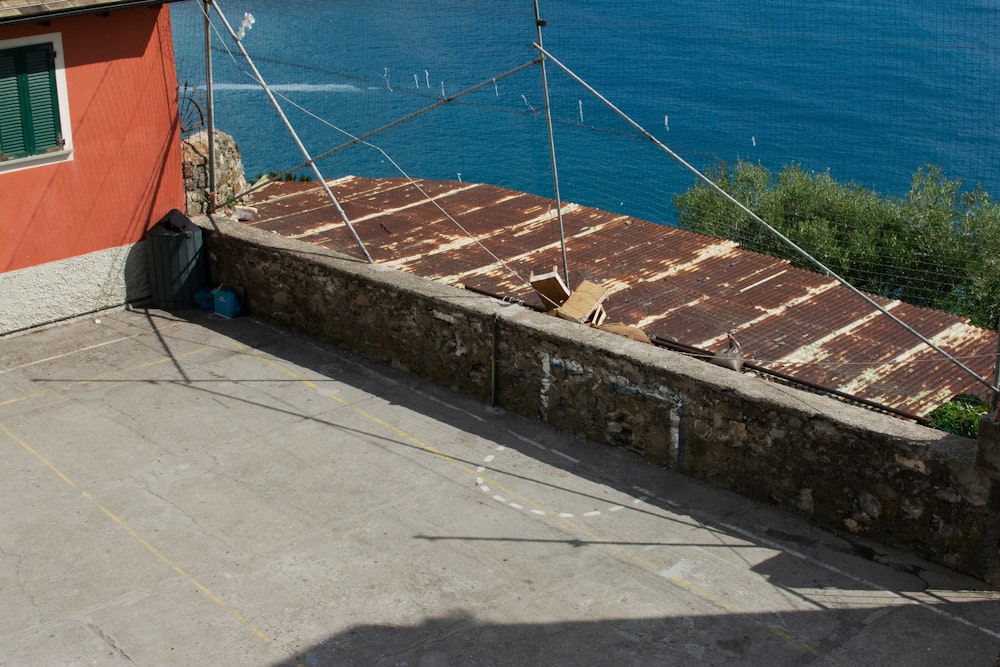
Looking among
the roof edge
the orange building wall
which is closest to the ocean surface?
the orange building wall

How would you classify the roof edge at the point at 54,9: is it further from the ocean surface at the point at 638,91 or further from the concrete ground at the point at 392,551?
the ocean surface at the point at 638,91

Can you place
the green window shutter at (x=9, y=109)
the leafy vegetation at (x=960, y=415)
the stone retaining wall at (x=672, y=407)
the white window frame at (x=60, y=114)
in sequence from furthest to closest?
the white window frame at (x=60, y=114) < the green window shutter at (x=9, y=109) < the leafy vegetation at (x=960, y=415) < the stone retaining wall at (x=672, y=407)

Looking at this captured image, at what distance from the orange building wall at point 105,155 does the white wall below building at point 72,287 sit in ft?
0.39

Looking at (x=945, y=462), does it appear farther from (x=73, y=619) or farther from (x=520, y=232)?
(x=520, y=232)

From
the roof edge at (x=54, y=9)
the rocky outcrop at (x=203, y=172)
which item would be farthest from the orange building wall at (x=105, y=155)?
the roof edge at (x=54, y=9)

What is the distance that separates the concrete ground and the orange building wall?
2.08 m

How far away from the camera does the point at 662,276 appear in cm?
1309

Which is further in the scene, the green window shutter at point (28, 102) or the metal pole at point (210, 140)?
the metal pole at point (210, 140)

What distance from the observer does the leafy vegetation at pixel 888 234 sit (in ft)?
69.0

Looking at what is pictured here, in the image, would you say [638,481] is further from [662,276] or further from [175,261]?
[175,261]

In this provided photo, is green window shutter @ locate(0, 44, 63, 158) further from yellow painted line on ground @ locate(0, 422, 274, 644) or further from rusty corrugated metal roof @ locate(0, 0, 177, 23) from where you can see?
yellow painted line on ground @ locate(0, 422, 274, 644)

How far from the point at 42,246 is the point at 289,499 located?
531 centimetres

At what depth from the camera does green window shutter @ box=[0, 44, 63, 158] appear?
40.0 feet

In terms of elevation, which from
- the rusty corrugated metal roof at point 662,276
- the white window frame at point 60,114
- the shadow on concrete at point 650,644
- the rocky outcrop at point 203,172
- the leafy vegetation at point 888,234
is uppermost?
the white window frame at point 60,114
